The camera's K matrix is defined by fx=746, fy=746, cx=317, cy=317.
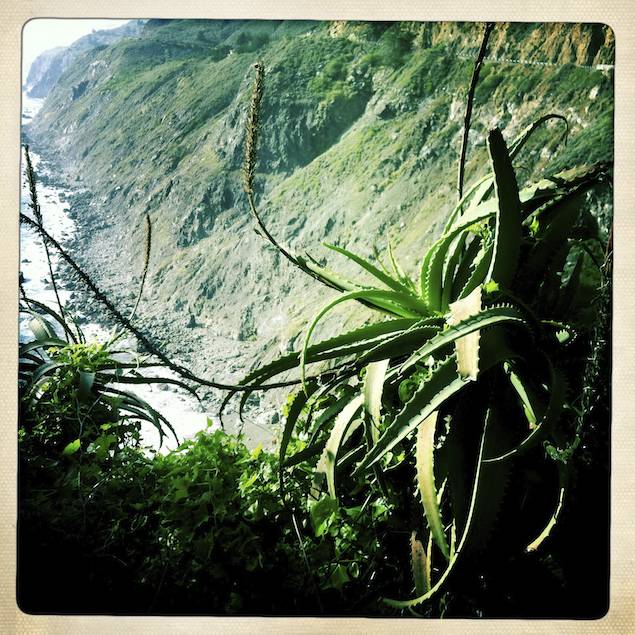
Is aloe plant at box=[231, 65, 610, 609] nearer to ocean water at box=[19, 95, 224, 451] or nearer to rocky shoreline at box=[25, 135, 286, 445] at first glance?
rocky shoreline at box=[25, 135, 286, 445]

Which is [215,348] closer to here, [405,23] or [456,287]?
[456,287]

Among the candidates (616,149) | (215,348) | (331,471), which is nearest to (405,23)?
(616,149)

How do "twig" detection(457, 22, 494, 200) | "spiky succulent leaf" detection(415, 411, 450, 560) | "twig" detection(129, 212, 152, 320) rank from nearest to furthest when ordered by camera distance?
"spiky succulent leaf" detection(415, 411, 450, 560)
"twig" detection(457, 22, 494, 200)
"twig" detection(129, 212, 152, 320)

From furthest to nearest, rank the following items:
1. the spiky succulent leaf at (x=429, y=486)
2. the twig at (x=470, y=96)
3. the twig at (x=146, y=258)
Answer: the twig at (x=146, y=258) < the twig at (x=470, y=96) < the spiky succulent leaf at (x=429, y=486)

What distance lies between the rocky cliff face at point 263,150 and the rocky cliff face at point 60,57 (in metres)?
0.02

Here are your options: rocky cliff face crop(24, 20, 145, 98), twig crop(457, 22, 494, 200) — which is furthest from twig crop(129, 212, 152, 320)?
twig crop(457, 22, 494, 200)

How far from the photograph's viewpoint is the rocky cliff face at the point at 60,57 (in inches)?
64.9

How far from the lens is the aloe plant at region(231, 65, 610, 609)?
1.29m

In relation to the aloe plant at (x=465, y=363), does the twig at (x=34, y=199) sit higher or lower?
higher

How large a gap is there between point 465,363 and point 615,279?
55 centimetres

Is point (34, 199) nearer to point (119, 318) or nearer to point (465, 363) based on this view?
point (119, 318)

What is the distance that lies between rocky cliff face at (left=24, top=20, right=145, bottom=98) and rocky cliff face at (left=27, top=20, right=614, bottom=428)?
0.02 meters

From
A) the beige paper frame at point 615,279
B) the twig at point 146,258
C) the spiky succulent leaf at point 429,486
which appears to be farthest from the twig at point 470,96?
the twig at point 146,258

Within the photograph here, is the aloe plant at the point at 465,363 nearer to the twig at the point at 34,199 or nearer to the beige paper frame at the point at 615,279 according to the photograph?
the beige paper frame at the point at 615,279
